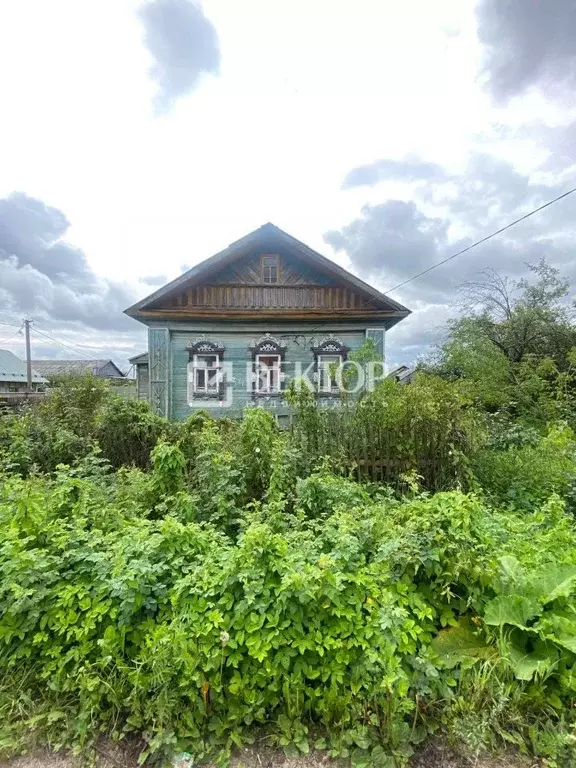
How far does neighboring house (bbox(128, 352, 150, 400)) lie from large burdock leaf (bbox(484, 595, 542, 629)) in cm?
1111

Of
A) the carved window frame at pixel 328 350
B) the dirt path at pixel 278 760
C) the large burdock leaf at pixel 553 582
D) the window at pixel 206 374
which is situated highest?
the carved window frame at pixel 328 350

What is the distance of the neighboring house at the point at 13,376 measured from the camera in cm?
3603

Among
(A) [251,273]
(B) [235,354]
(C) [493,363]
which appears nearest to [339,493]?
(B) [235,354]

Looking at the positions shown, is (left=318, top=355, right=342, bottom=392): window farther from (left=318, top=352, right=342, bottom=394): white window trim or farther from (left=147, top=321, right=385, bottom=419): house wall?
(left=147, top=321, right=385, bottom=419): house wall

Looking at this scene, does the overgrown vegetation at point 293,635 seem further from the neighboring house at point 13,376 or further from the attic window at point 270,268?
the neighboring house at point 13,376

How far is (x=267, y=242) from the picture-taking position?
11117 millimetres

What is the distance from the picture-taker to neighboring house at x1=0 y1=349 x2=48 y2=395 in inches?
1419

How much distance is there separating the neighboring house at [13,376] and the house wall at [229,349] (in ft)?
103

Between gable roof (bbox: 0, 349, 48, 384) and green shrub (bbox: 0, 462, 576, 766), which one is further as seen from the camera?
gable roof (bbox: 0, 349, 48, 384)

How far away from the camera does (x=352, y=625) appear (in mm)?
1991

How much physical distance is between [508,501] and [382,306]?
7.29m

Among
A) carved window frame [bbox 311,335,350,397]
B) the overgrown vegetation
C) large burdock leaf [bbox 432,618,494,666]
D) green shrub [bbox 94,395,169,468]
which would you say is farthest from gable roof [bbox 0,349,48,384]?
large burdock leaf [bbox 432,618,494,666]

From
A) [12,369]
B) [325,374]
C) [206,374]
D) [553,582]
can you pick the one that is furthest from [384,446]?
[12,369]

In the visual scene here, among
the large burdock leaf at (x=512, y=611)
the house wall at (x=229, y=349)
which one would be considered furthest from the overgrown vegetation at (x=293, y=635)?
the house wall at (x=229, y=349)
